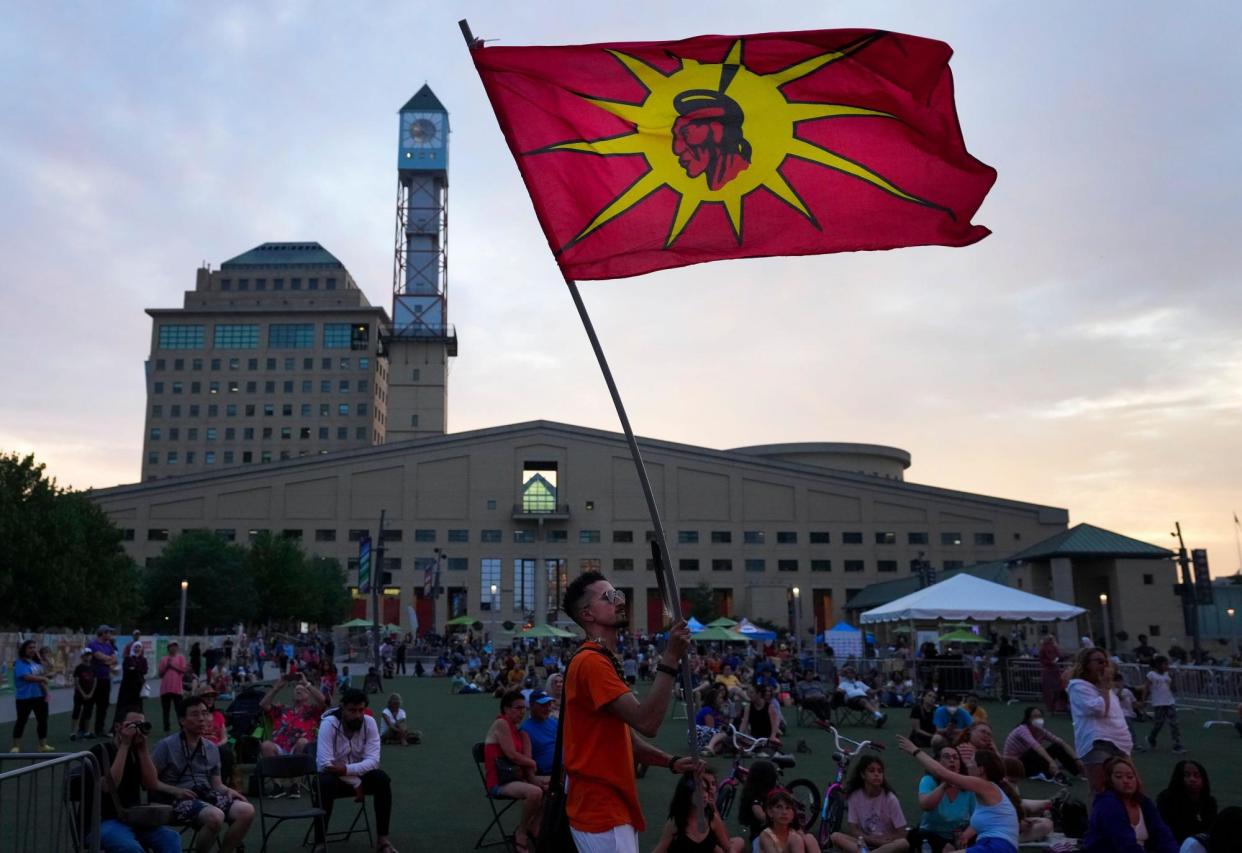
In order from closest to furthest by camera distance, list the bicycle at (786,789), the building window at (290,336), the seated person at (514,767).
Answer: the seated person at (514,767) → the bicycle at (786,789) → the building window at (290,336)

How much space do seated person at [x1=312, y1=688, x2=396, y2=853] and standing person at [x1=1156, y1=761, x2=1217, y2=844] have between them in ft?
19.9

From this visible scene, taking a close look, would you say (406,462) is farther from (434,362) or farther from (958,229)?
(958,229)

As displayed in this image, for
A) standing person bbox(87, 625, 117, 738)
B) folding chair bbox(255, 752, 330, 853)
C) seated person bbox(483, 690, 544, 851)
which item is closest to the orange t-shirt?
seated person bbox(483, 690, 544, 851)

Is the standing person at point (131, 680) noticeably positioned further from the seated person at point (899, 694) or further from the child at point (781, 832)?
the seated person at point (899, 694)

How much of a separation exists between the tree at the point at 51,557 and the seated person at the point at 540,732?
39.1m

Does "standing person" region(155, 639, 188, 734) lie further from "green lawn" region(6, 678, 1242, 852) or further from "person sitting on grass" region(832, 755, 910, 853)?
"person sitting on grass" region(832, 755, 910, 853)

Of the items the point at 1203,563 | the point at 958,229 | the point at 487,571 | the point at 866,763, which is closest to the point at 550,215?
the point at 958,229

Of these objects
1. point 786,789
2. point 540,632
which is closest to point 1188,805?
point 786,789

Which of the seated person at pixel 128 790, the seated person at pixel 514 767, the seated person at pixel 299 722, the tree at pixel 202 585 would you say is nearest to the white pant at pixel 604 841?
the seated person at pixel 128 790

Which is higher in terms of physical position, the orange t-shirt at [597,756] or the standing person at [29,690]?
the orange t-shirt at [597,756]

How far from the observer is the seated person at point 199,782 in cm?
790

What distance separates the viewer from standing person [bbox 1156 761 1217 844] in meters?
7.24

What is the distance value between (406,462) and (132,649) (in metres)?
64.4

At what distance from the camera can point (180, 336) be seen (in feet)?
390
